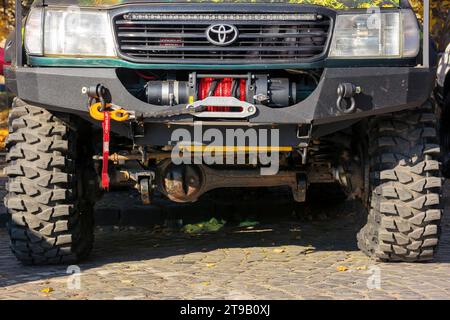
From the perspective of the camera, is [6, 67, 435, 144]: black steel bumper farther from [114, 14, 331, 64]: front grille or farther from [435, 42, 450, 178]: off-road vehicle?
[435, 42, 450, 178]: off-road vehicle

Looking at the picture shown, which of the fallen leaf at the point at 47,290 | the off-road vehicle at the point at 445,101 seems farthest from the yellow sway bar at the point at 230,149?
the off-road vehicle at the point at 445,101

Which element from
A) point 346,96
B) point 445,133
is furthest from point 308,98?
point 445,133

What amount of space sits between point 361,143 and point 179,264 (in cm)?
145

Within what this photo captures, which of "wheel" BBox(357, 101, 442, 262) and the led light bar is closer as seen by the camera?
the led light bar

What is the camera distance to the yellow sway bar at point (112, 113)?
17.7 feet

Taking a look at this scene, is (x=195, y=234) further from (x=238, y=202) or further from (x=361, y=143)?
(x=361, y=143)

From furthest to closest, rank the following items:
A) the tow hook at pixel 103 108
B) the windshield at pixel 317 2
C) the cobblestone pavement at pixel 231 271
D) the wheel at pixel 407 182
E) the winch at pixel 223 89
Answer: the wheel at pixel 407 182 < the windshield at pixel 317 2 < the winch at pixel 223 89 < the tow hook at pixel 103 108 < the cobblestone pavement at pixel 231 271

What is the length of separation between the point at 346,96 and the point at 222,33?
0.80 metres

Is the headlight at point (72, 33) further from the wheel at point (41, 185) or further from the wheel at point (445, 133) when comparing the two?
the wheel at point (445, 133)

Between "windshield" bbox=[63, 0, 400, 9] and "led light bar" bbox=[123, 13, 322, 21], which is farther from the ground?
"windshield" bbox=[63, 0, 400, 9]

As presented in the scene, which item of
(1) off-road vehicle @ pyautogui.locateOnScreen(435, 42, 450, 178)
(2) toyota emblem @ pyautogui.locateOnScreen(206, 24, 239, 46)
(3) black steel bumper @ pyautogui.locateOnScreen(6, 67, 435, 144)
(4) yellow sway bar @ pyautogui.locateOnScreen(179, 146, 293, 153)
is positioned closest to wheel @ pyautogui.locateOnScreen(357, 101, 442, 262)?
(3) black steel bumper @ pyautogui.locateOnScreen(6, 67, 435, 144)

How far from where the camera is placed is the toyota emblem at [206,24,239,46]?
5.46 m

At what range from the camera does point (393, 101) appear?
18.2ft

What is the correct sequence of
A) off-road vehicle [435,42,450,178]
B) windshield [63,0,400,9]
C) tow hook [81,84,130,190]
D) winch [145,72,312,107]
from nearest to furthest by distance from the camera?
1. tow hook [81,84,130,190]
2. winch [145,72,312,107]
3. windshield [63,0,400,9]
4. off-road vehicle [435,42,450,178]
